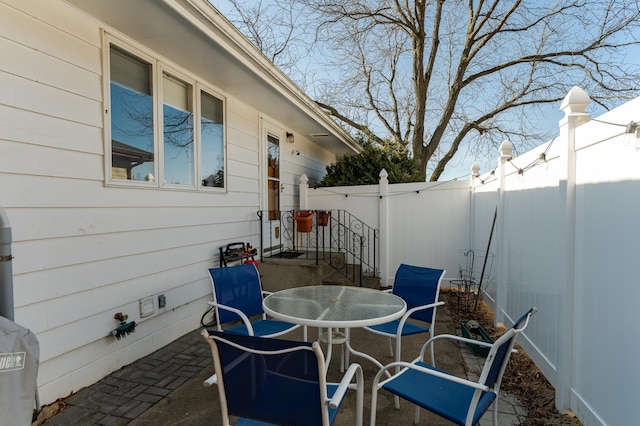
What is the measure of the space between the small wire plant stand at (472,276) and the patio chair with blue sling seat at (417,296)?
1935mm

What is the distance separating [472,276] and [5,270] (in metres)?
5.68

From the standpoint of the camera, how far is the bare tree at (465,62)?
943 cm

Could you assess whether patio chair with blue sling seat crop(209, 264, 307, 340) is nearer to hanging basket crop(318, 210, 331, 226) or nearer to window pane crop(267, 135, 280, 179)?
window pane crop(267, 135, 280, 179)

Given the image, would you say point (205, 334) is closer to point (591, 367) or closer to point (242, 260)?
point (591, 367)

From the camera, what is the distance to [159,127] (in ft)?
11.3

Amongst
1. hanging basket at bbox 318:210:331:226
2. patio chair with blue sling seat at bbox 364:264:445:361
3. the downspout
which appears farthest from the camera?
Answer: hanging basket at bbox 318:210:331:226

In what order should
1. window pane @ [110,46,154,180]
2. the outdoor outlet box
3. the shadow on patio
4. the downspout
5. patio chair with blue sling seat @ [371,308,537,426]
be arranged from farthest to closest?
the outdoor outlet box, window pane @ [110,46,154,180], the shadow on patio, the downspout, patio chair with blue sling seat @ [371,308,537,426]

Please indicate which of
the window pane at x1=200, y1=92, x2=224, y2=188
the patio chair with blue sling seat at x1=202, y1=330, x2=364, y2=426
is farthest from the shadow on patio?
the window pane at x1=200, y1=92, x2=224, y2=188

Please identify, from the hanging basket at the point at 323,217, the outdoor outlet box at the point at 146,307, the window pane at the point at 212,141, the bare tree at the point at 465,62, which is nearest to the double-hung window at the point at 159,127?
the window pane at the point at 212,141

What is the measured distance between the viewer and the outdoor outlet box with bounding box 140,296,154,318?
127 inches

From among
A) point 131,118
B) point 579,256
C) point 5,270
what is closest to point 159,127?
point 131,118

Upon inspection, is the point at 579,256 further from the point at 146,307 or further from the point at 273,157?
the point at 273,157

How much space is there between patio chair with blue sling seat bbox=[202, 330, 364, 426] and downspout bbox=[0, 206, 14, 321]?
118 centimetres

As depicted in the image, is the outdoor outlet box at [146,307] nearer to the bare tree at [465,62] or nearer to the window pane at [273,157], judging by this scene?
the window pane at [273,157]
